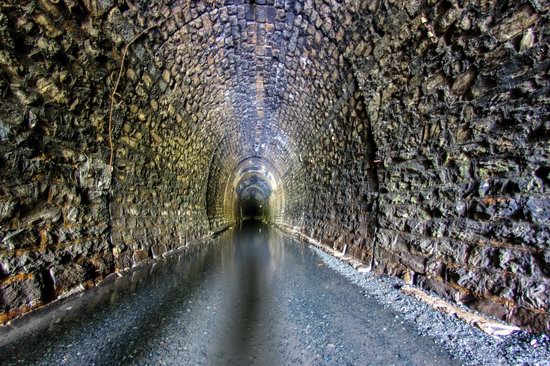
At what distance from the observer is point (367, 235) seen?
515 cm

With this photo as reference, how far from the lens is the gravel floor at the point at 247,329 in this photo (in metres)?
2.06

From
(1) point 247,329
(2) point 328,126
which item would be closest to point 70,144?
(1) point 247,329

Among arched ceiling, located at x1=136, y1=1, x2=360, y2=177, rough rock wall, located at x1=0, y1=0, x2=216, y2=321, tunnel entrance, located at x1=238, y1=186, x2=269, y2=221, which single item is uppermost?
arched ceiling, located at x1=136, y1=1, x2=360, y2=177

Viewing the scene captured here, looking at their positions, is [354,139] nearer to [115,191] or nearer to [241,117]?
[115,191]

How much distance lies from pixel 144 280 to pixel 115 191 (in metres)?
1.48

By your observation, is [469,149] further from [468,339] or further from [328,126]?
[328,126]

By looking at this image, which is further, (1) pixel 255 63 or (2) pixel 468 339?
(1) pixel 255 63

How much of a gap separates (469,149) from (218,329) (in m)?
2.97

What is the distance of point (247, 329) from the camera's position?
255 cm

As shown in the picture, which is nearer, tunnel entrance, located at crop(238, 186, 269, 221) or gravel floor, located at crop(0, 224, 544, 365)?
gravel floor, located at crop(0, 224, 544, 365)

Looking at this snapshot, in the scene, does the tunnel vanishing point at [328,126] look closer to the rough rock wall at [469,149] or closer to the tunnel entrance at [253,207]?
the rough rock wall at [469,149]

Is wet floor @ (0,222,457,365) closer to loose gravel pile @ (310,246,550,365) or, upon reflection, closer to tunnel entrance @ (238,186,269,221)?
loose gravel pile @ (310,246,550,365)

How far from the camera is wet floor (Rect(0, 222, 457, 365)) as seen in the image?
2.06m

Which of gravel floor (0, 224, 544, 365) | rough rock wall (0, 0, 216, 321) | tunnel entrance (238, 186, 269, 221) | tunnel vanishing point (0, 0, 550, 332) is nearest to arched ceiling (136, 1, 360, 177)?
tunnel vanishing point (0, 0, 550, 332)
